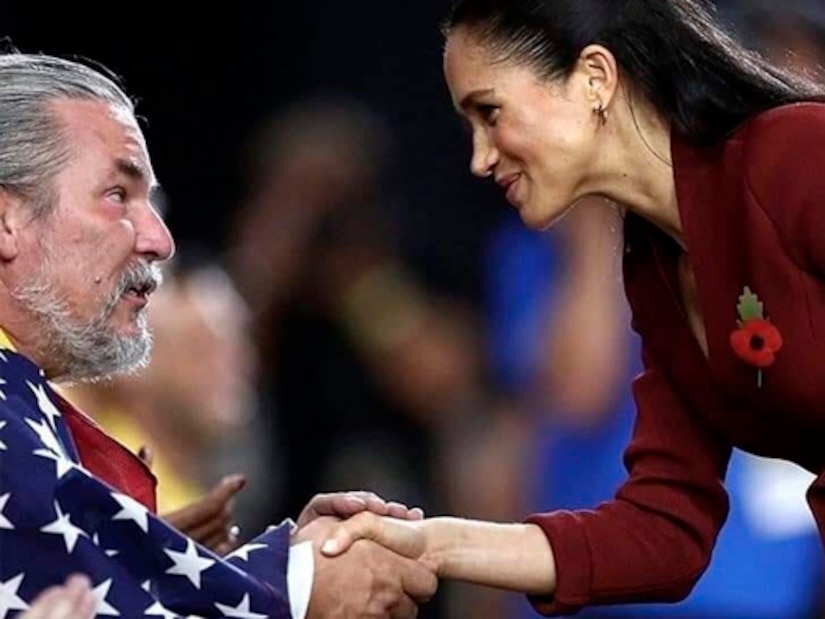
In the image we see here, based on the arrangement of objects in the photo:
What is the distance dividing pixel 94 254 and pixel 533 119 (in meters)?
0.58

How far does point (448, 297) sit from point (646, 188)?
203 centimetres

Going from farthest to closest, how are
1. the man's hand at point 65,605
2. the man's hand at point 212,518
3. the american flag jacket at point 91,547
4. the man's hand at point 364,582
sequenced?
the man's hand at point 212,518 < the man's hand at point 364,582 < the american flag jacket at point 91,547 < the man's hand at point 65,605

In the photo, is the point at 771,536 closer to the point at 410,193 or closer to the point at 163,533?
the point at 410,193

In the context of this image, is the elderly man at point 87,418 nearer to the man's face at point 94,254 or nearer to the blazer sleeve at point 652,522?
the man's face at point 94,254

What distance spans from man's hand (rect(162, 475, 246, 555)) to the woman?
0.49 m

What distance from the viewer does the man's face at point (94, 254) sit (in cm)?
312

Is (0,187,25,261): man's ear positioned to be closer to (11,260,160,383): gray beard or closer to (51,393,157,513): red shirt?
(11,260,160,383): gray beard

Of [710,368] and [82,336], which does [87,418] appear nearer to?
[82,336]

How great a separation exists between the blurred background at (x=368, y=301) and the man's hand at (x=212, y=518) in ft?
2.63

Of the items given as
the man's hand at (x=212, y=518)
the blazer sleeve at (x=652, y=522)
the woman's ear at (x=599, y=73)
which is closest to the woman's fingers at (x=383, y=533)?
the blazer sleeve at (x=652, y=522)

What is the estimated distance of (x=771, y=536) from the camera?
16.0ft

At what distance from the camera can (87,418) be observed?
10.3 feet

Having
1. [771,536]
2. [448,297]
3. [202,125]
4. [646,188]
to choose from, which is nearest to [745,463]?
[771,536]

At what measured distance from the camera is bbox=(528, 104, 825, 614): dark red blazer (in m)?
3.01
